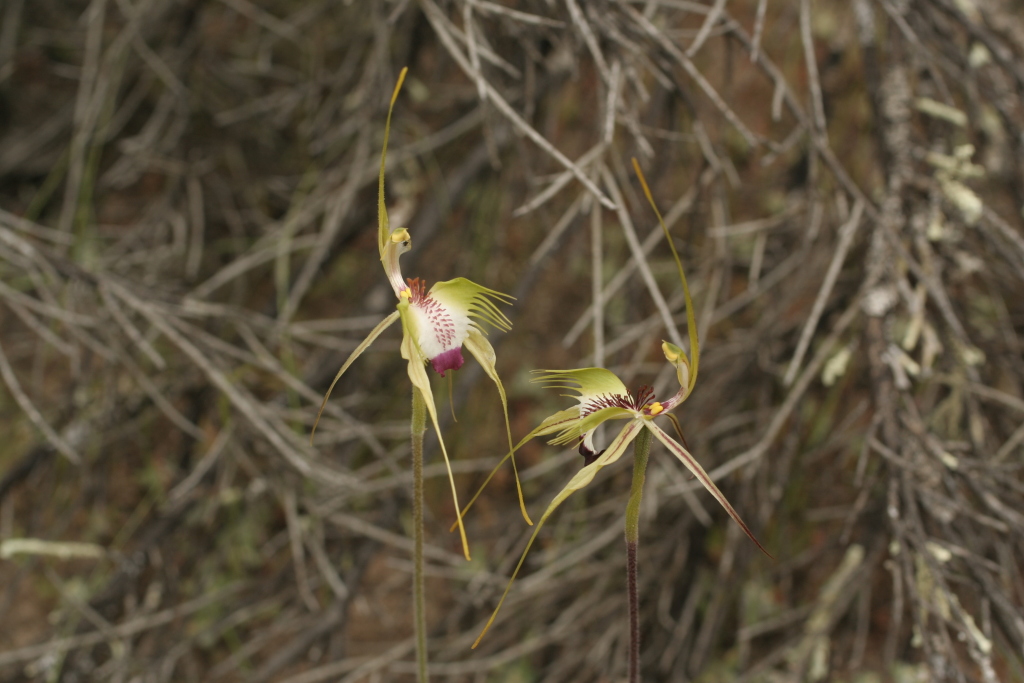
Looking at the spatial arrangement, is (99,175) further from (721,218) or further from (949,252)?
(949,252)

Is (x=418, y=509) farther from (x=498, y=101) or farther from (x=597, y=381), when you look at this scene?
(x=498, y=101)

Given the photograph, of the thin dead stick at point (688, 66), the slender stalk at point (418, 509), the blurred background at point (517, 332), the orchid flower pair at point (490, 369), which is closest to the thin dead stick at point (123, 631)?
the blurred background at point (517, 332)

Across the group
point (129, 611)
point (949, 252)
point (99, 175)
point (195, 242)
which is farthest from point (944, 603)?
point (99, 175)

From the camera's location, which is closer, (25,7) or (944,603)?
(944,603)

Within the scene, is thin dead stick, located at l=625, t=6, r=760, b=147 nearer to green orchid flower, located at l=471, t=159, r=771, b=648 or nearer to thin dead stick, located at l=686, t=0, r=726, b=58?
thin dead stick, located at l=686, t=0, r=726, b=58

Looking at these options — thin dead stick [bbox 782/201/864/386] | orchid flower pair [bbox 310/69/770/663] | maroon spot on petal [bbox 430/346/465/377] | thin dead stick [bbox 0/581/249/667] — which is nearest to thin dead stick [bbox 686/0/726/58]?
thin dead stick [bbox 782/201/864/386]

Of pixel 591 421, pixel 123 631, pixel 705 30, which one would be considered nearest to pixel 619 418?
pixel 591 421

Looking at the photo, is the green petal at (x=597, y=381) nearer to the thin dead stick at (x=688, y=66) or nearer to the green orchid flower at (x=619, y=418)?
the green orchid flower at (x=619, y=418)
